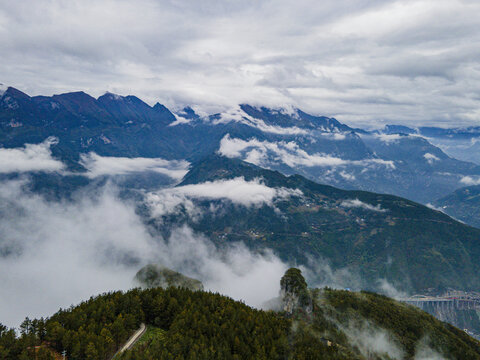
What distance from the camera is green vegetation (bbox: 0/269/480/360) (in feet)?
258

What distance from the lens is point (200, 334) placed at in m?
93.7

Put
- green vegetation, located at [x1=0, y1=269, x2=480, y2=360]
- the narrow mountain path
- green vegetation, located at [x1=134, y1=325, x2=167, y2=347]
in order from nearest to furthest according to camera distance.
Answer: green vegetation, located at [x1=0, y1=269, x2=480, y2=360]
the narrow mountain path
green vegetation, located at [x1=134, y1=325, x2=167, y2=347]

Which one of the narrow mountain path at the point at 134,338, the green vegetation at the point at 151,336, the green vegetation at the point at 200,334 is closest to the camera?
the green vegetation at the point at 200,334

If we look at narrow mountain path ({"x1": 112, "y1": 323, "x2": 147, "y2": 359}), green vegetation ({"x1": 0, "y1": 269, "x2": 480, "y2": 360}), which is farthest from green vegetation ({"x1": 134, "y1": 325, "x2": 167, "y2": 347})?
narrow mountain path ({"x1": 112, "y1": 323, "x2": 147, "y2": 359})

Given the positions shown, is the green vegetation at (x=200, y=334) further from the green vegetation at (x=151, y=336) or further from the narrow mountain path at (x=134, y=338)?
the narrow mountain path at (x=134, y=338)

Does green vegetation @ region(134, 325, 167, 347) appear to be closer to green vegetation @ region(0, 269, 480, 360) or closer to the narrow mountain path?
green vegetation @ region(0, 269, 480, 360)

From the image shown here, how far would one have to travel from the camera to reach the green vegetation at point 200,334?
78.8 metres

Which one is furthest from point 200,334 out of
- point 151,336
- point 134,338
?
point 134,338

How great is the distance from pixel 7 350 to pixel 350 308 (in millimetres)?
179448

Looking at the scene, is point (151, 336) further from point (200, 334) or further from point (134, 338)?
point (200, 334)

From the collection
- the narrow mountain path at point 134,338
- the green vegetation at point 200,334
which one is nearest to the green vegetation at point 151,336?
the green vegetation at point 200,334

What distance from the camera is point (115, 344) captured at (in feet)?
286

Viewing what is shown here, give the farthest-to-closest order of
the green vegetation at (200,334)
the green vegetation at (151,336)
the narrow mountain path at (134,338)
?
the green vegetation at (151,336) → the narrow mountain path at (134,338) → the green vegetation at (200,334)

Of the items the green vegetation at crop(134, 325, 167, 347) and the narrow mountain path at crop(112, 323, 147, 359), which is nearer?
the narrow mountain path at crop(112, 323, 147, 359)
